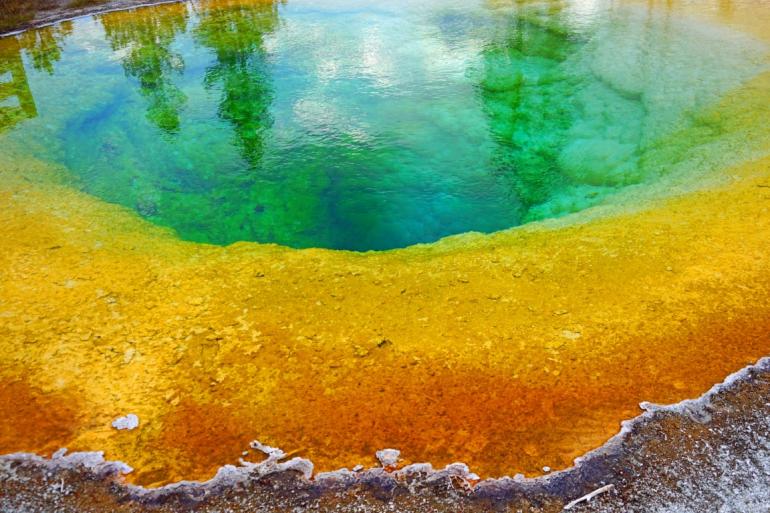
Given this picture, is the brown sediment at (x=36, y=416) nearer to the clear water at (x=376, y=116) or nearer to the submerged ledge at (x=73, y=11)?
the clear water at (x=376, y=116)

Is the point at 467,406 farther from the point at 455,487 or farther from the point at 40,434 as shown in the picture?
the point at 40,434

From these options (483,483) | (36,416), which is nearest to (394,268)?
(483,483)

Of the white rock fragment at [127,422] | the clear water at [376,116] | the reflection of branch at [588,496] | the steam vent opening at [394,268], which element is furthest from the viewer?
the clear water at [376,116]

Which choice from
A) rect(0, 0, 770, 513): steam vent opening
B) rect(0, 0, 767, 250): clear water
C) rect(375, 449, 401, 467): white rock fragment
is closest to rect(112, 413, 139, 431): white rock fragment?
rect(0, 0, 770, 513): steam vent opening

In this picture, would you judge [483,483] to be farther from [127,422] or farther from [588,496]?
[127,422]

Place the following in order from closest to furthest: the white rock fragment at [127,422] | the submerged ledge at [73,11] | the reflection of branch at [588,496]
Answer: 1. the reflection of branch at [588,496]
2. the white rock fragment at [127,422]
3. the submerged ledge at [73,11]

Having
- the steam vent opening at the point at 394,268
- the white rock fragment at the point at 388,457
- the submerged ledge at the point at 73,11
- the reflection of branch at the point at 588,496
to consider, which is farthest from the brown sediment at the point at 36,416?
the submerged ledge at the point at 73,11
